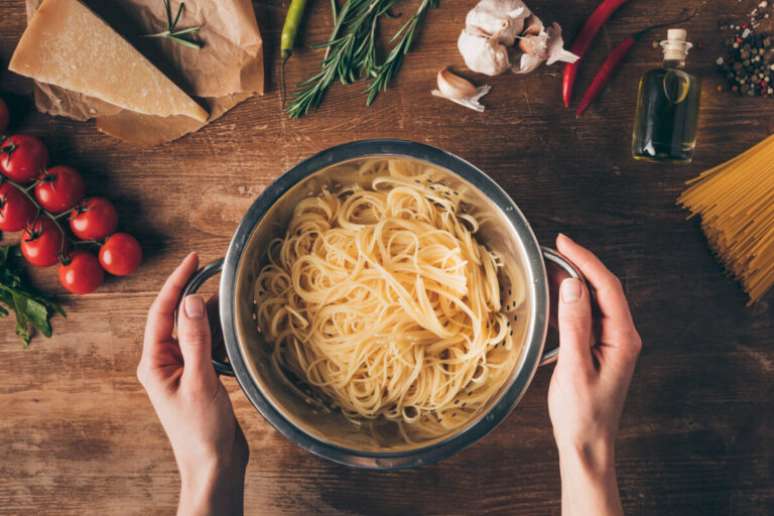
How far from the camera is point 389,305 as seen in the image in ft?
5.31

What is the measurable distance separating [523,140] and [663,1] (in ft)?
2.06

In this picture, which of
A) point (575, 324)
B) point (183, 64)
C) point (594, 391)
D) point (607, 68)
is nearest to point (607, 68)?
point (607, 68)

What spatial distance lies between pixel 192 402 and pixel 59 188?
853 mm

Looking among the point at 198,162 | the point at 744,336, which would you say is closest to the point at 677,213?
the point at 744,336

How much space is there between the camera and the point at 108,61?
1.82 m

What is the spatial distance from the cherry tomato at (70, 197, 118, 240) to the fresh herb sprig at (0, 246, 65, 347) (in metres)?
0.26

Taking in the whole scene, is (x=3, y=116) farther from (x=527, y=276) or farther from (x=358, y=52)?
(x=527, y=276)

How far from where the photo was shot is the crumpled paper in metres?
1.82

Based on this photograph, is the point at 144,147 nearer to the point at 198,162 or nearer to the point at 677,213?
the point at 198,162

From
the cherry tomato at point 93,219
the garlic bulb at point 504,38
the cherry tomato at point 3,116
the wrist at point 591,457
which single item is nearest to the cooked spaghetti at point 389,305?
the wrist at point 591,457

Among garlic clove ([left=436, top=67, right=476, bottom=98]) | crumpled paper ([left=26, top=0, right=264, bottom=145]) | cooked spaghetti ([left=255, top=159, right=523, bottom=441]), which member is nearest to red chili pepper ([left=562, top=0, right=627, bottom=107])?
garlic clove ([left=436, top=67, right=476, bottom=98])

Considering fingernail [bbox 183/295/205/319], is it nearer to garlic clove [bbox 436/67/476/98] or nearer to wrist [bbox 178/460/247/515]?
wrist [bbox 178/460/247/515]

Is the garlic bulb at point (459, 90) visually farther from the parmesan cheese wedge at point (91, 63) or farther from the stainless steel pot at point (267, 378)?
the parmesan cheese wedge at point (91, 63)

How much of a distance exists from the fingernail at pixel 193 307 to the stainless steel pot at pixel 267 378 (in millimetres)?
37
